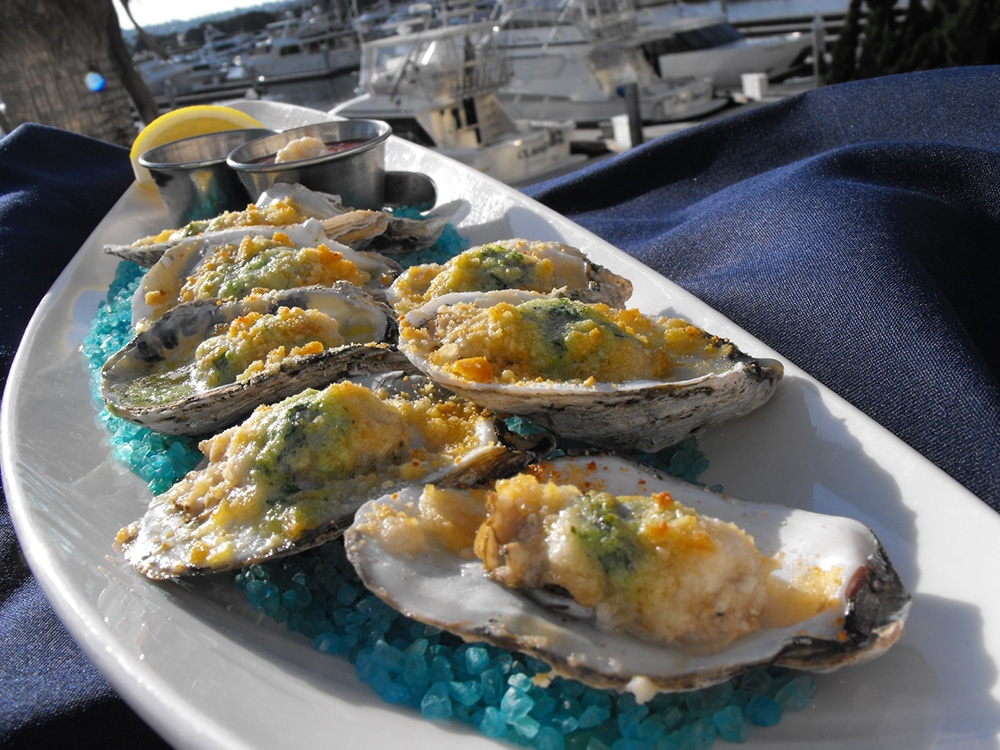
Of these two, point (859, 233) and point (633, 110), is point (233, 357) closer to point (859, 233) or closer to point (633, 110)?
point (859, 233)

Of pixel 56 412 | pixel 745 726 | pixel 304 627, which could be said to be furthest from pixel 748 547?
pixel 56 412

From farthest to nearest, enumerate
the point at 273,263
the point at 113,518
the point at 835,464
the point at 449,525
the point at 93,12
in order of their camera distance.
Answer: the point at 93,12
the point at 273,263
the point at 113,518
the point at 835,464
the point at 449,525

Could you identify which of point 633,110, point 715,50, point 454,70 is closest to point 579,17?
point 715,50

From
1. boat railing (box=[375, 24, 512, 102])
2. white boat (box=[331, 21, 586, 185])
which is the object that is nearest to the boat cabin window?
white boat (box=[331, 21, 586, 185])

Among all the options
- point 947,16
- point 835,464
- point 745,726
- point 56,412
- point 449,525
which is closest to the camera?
point 745,726

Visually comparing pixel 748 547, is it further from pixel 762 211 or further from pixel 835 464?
pixel 762 211

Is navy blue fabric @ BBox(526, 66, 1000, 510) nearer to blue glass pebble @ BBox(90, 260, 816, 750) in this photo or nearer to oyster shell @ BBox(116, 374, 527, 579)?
blue glass pebble @ BBox(90, 260, 816, 750)

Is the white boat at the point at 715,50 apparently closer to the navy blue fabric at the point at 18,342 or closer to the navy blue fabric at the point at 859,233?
the navy blue fabric at the point at 859,233
